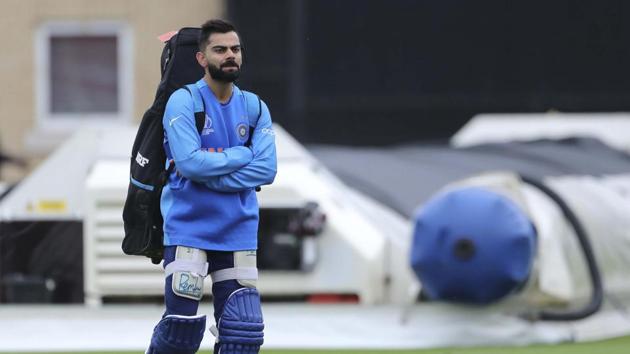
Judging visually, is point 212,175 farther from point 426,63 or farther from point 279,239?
point 426,63

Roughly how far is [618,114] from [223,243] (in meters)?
12.5

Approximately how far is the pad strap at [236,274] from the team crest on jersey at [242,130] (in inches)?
21.4

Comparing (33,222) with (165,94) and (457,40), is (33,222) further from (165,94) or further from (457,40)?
(457,40)

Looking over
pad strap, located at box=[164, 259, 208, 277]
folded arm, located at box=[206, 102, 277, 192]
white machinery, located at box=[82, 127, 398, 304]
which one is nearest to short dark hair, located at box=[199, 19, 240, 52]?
folded arm, located at box=[206, 102, 277, 192]

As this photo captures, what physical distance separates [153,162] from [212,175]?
1.27ft

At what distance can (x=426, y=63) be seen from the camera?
724 inches

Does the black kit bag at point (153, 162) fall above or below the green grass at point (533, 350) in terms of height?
above

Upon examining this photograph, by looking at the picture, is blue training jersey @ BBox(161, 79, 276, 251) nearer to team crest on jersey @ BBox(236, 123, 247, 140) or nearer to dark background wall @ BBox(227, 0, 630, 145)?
team crest on jersey @ BBox(236, 123, 247, 140)

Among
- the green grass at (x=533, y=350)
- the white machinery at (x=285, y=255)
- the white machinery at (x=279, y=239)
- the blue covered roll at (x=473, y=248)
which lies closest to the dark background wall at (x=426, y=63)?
the white machinery at (x=279, y=239)

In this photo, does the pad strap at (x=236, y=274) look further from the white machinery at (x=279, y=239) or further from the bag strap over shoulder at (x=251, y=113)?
the white machinery at (x=279, y=239)

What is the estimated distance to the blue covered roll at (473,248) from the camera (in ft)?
36.4

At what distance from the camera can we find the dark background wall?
18.1 meters

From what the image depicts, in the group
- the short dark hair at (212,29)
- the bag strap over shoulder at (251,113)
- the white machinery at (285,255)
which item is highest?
the short dark hair at (212,29)

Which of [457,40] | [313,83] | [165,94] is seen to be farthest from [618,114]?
[165,94]
